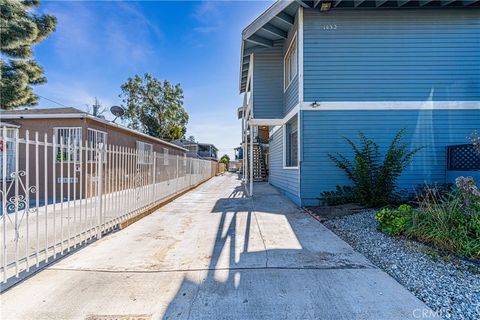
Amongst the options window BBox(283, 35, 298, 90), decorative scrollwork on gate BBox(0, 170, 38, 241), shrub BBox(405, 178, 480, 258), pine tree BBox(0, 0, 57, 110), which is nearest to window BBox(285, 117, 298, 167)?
window BBox(283, 35, 298, 90)

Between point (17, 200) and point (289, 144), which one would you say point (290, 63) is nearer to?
point (289, 144)

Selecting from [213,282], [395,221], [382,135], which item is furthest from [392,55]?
[213,282]

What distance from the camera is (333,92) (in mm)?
7227

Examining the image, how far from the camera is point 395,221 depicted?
4.32 meters

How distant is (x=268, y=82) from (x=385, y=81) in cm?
Answer: 426

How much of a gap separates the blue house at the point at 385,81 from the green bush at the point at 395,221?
103 inches

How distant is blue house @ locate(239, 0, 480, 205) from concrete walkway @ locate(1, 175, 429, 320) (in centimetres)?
371

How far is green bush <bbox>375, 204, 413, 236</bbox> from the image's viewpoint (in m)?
4.22

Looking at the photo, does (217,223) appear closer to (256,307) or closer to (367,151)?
(256,307)

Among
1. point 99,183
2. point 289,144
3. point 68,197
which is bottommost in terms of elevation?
point 68,197

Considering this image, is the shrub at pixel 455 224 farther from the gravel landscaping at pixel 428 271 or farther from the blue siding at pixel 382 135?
the blue siding at pixel 382 135

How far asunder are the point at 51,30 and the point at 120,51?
4.02m

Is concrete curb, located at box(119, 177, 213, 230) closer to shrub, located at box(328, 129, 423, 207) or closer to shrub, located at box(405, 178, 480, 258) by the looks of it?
shrub, located at box(405, 178, 480, 258)

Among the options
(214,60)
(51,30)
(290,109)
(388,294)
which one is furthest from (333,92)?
(51,30)
